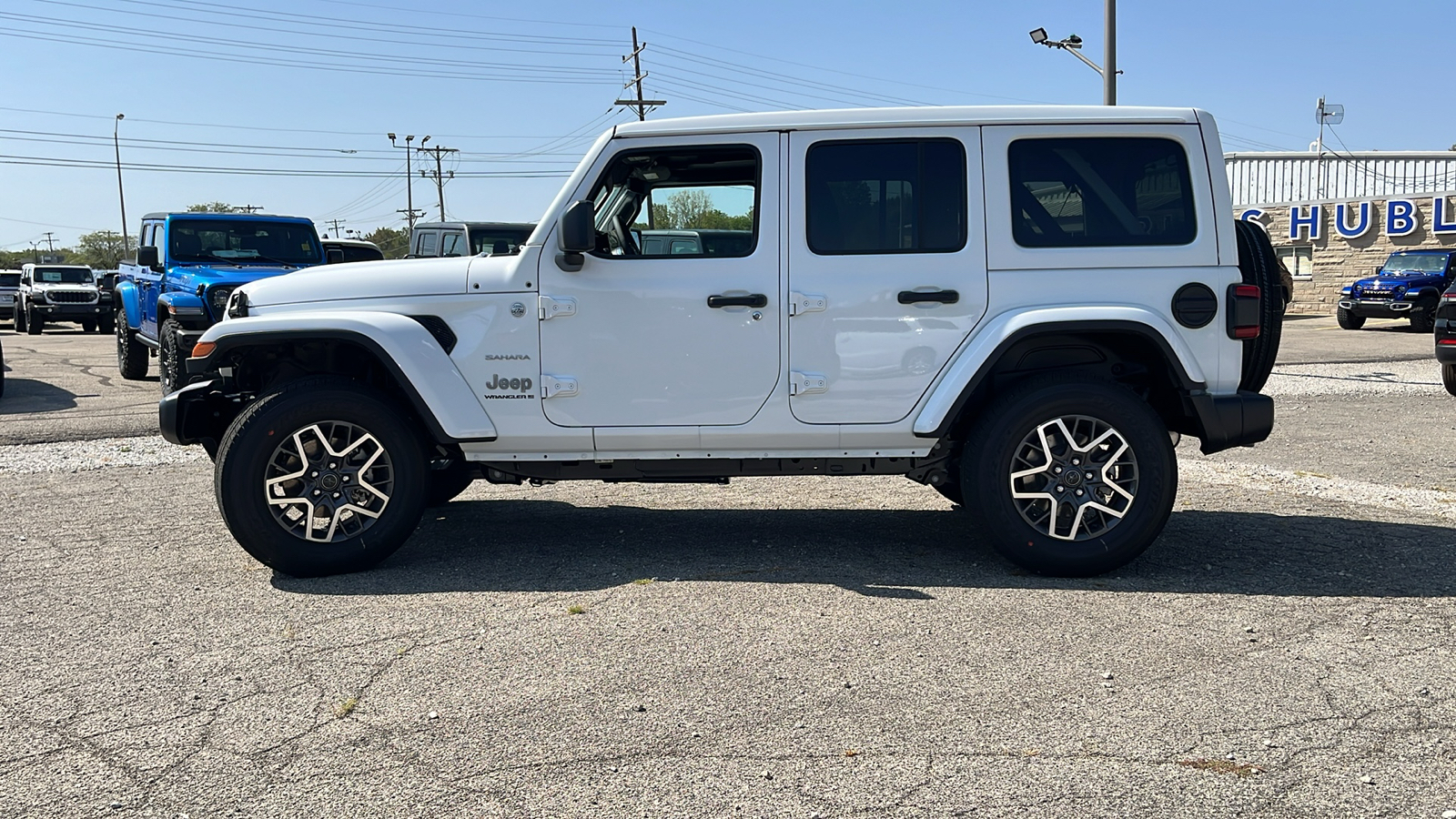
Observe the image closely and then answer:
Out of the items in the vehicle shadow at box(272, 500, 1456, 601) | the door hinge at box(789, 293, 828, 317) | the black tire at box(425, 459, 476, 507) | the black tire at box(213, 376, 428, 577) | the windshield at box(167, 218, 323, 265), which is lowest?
the vehicle shadow at box(272, 500, 1456, 601)

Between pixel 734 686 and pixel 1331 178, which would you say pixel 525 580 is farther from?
pixel 1331 178

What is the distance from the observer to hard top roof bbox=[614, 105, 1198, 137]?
5309 mm

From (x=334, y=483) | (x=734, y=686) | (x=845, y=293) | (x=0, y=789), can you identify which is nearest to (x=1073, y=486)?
(x=845, y=293)

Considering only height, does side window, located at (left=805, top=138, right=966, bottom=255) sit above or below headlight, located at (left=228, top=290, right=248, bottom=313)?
above

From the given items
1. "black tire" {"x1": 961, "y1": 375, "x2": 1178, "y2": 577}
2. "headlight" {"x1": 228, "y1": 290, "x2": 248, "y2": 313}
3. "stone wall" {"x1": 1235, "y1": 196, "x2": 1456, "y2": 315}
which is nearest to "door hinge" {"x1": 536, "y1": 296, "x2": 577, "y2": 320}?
"headlight" {"x1": 228, "y1": 290, "x2": 248, "y2": 313}

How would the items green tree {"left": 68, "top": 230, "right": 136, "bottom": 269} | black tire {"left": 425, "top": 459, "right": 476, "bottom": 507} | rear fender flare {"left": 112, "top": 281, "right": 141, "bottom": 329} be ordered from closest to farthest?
1. black tire {"left": 425, "top": 459, "right": 476, "bottom": 507}
2. rear fender flare {"left": 112, "top": 281, "right": 141, "bottom": 329}
3. green tree {"left": 68, "top": 230, "right": 136, "bottom": 269}

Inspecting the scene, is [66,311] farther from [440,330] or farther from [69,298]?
[440,330]

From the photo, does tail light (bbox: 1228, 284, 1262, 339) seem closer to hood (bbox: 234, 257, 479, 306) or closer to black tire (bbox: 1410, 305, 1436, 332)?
hood (bbox: 234, 257, 479, 306)

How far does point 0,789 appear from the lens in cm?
320

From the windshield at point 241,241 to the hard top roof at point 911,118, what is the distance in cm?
1023

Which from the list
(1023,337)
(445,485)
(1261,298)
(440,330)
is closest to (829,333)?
(1023,337)

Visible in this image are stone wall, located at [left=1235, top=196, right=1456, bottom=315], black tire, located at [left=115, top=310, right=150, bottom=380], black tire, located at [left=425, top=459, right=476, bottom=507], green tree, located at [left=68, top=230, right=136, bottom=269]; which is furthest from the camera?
green tree, located at [left=68, top=230, right=136, bottom=269]

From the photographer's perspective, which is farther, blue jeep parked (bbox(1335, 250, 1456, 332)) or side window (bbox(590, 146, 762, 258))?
blue jeep parked (bbox(1335, 250, 1456, 332))

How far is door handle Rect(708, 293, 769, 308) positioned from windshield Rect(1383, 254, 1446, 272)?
2639 cm
